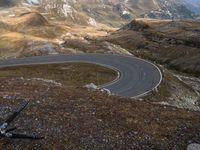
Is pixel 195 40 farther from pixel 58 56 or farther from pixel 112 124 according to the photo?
pixel 112 124

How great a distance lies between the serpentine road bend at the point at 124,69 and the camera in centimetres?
8131

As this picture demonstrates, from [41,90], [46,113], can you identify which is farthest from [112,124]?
[41,90]

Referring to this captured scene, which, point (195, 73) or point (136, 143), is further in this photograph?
point (195, 73)

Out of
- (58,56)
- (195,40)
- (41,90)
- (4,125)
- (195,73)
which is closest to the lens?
(4,125)

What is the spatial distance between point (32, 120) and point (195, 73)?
9570 centimetres

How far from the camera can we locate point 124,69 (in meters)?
104

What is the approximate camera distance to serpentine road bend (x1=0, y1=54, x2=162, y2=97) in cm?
8131

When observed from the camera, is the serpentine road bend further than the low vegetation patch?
No

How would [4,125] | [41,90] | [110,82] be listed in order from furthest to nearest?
1. [110,82]
2. [41,90]
3. [4,125]

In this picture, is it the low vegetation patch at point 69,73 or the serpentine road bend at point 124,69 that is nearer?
the serpentine road bend at point 124,69

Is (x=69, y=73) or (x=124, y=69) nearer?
(x=69, y=73)

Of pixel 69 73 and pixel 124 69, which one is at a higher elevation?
pixel 69 73

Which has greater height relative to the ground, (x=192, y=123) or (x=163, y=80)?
(x=192, y=123)

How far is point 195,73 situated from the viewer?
117938 mm
